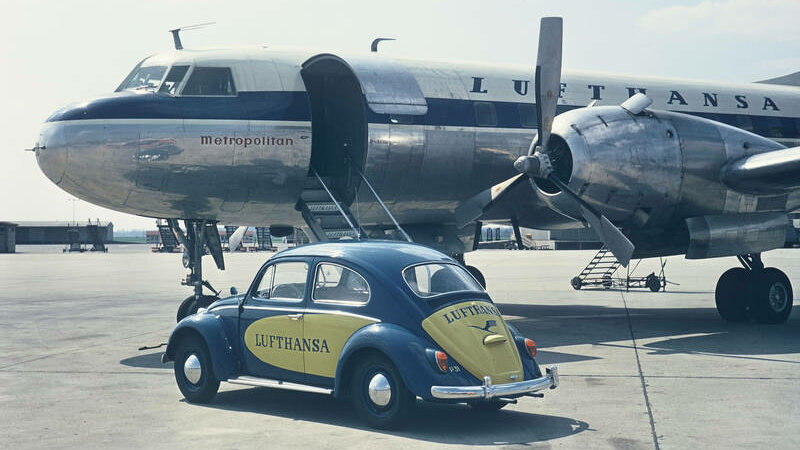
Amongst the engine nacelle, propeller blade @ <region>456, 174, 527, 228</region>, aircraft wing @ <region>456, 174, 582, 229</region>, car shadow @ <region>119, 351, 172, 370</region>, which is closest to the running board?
car shadow @ <region>119, 351, 172, 370</region>

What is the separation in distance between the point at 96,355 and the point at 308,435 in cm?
651

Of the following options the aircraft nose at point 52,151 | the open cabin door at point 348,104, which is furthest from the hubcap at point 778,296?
the aircraft nose at point 52,151

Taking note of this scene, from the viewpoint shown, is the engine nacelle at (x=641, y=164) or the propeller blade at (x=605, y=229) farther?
the engine nacelle at (x=641, y=164)

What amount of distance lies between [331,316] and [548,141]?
7.40 meters

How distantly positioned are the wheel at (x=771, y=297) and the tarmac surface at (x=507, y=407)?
1.10 feet

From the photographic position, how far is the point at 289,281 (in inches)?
372

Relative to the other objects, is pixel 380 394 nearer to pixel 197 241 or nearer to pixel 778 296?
pixel 197 241

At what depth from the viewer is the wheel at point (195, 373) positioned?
955 cm

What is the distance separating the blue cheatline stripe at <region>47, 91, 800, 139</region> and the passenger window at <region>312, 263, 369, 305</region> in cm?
670

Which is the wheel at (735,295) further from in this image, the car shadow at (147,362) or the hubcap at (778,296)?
the car shadow at (147,362)

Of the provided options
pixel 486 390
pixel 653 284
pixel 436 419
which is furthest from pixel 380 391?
pixel 653 284

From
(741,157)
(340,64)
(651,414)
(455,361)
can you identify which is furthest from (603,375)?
(340,64)

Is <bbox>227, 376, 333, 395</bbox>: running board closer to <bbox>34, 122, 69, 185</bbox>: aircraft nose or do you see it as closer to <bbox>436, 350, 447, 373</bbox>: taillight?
<bbox>436, 350, 447, 373</bbox>: taillight

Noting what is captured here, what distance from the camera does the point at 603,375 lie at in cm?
1113
